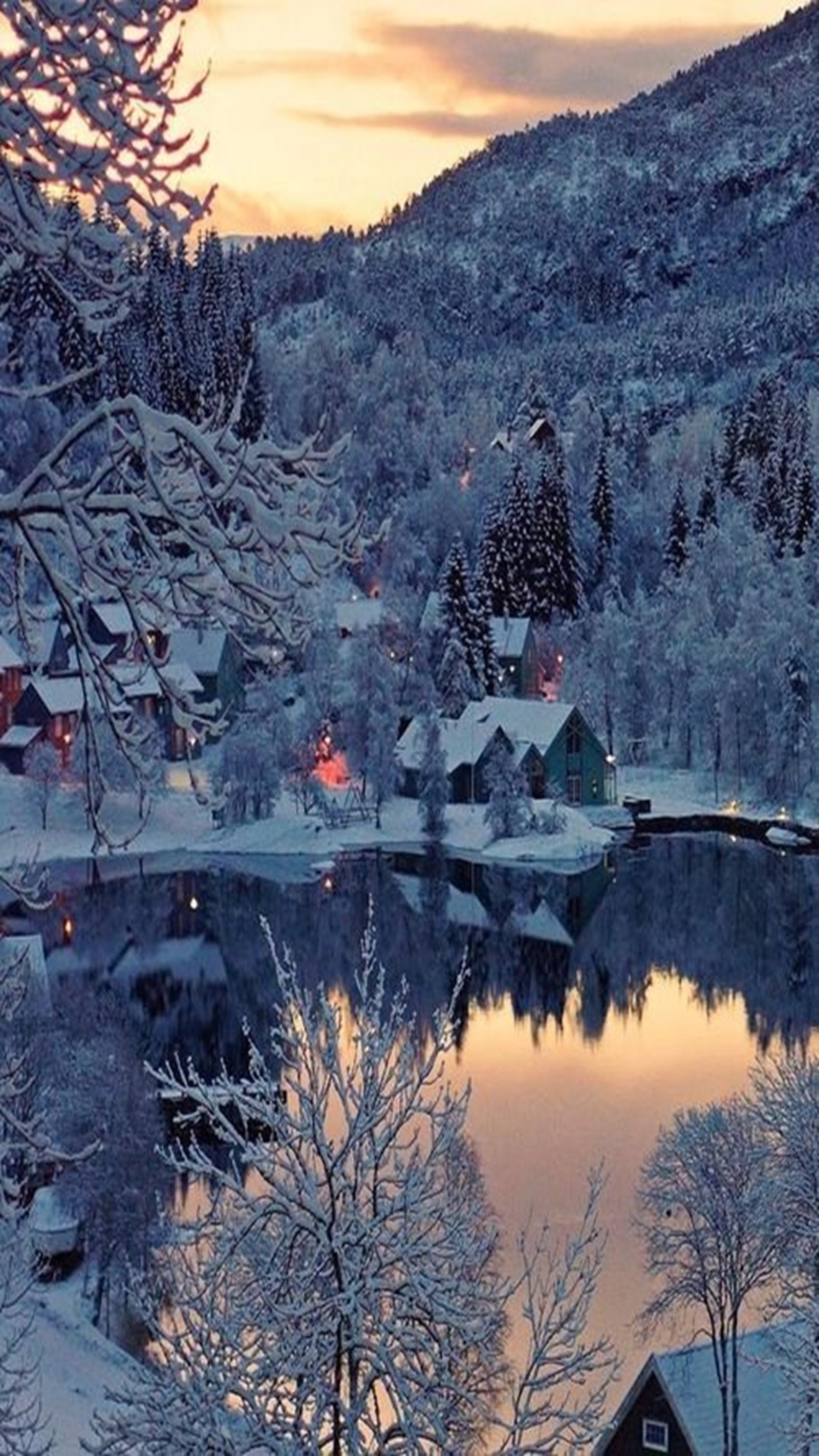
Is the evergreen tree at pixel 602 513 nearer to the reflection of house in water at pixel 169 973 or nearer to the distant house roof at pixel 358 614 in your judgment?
the distant house roof at pixel 358 614

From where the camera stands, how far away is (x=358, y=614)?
72125 mm

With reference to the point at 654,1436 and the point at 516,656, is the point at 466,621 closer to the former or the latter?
the point at 516,656

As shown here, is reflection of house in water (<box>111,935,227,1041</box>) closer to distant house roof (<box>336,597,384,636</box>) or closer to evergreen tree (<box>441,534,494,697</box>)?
evergreen tree (<box>441,534,494,697</box>)

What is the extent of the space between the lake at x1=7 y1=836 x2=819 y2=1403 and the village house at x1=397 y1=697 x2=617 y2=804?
5803mm

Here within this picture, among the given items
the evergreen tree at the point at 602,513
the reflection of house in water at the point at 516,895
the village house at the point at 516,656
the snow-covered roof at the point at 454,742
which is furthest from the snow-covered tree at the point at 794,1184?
the evergreen tree at the point at 602,513

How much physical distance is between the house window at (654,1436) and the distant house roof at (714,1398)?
0.25 metres

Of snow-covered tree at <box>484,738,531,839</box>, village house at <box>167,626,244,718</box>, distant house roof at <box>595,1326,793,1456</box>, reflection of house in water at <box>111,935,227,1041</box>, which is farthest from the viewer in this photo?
village house at <box>167,626,244,718</box>

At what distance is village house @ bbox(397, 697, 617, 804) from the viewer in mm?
60250

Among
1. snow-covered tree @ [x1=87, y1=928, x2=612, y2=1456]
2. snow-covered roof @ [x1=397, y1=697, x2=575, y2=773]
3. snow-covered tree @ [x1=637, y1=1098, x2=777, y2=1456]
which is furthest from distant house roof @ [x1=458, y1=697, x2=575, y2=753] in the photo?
snow-covered tree @ [x1=87, y1=928, x2=612, y2=1456]

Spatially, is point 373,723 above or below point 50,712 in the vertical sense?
below

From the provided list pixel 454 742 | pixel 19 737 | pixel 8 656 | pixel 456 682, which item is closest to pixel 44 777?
pixel 19 737

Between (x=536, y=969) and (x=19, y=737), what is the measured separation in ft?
75.0

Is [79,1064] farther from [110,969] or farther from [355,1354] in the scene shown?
[355,1354]

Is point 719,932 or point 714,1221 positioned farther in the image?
point 719,932
